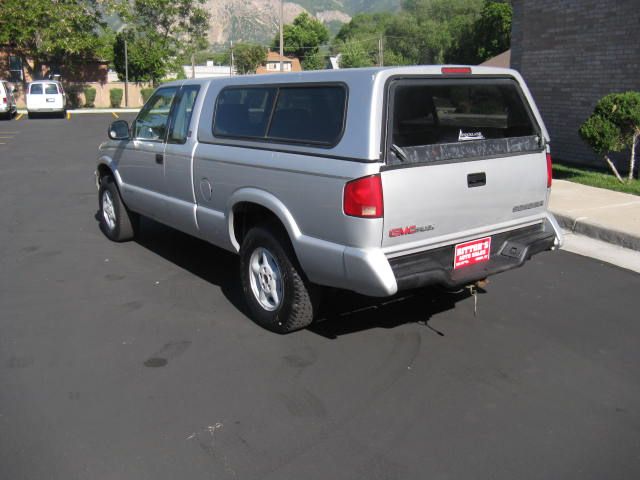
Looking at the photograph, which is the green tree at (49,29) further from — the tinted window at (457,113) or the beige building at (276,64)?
the beige building at (276,64)

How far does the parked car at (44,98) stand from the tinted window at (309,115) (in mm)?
29826

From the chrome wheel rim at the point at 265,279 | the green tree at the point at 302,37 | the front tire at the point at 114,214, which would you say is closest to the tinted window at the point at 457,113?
the chrome wheel rim at the point at 265,279

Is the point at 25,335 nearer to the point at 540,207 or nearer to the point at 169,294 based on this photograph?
the point at 169,294

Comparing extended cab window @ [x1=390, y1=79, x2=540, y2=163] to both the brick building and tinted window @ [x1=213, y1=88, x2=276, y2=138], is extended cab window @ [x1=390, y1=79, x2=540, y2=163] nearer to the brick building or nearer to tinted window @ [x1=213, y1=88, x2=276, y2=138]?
tinted window @ [x1=213, y1=88, x2=276, y2=138]

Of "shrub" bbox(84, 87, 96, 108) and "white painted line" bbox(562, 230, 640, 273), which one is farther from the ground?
"shrub" bbox(84, 87, 96, 108)

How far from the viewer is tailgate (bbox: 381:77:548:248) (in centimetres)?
414

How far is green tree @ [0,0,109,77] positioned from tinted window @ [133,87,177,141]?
116 feet

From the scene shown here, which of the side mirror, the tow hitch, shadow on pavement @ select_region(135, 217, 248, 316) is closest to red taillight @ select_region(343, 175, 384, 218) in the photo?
the tow hitch

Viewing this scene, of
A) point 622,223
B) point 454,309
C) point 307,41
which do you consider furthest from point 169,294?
point 307,41

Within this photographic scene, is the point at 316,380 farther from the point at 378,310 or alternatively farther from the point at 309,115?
the point at 309,115

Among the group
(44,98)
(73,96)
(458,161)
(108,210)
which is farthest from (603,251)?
(73,96)

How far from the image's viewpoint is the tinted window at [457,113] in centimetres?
429

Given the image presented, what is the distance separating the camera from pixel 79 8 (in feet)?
131

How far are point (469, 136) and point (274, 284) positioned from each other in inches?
70.4
